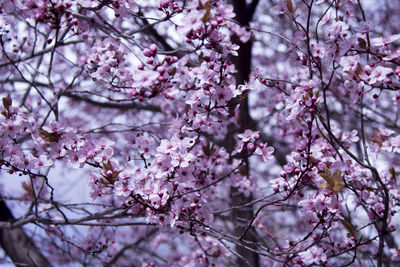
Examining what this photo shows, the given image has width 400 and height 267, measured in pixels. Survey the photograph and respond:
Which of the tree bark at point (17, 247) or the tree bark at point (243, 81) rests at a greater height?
the tree bark at point (243, 81)

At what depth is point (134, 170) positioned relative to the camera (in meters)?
2.30

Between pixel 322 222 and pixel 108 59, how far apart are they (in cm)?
179

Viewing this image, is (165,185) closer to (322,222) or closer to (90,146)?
(90,146)

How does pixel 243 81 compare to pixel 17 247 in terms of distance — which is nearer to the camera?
pixel 17 247

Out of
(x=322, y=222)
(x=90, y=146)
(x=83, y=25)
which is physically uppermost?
(x=83, y=25)

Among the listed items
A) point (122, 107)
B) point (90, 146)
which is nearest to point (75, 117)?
point (122, 107)

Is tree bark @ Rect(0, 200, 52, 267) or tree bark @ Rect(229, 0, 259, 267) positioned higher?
tree bark @ Rect(229, 0, 259, 267)

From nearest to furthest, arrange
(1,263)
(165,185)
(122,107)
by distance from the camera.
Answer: (165,185)
(1,263)
(122,107)

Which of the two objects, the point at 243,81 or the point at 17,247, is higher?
the point at 243,81

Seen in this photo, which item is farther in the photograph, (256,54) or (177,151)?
(256,54)

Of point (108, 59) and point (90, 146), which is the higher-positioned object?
point (108, 59)

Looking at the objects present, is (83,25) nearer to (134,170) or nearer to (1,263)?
(134,170)

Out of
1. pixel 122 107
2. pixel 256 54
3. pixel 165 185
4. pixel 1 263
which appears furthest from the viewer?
pixel 256 54

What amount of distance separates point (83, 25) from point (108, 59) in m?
0.60
